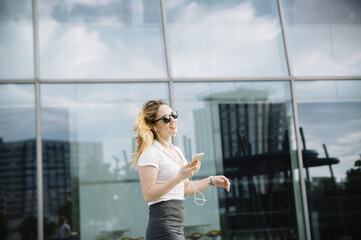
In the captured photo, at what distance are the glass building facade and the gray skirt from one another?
3.59 m

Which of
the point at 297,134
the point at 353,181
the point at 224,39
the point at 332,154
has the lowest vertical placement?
the point at 353,181

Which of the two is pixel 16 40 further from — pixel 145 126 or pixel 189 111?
pixel 145 126

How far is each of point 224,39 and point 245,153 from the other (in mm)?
1781

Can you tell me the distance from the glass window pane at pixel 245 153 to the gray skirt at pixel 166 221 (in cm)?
368

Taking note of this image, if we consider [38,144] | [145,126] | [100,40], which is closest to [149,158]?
[145,126]

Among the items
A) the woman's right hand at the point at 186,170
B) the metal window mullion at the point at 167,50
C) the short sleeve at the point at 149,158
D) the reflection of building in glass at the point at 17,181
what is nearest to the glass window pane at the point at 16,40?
the reflection of building in glass at the point at 17,181

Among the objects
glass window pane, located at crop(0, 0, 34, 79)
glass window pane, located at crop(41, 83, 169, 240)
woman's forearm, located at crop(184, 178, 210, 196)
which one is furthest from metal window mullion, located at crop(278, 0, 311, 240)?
woman's forearm, located at crop(184, 178, 210, 196)

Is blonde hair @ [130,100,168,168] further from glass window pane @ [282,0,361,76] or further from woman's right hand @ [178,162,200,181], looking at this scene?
glass window pane @ [282,0,361,76]

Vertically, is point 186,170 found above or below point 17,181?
below

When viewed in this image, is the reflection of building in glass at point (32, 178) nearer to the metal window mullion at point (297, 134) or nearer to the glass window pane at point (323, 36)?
the metal window mullion at point (297, 134)

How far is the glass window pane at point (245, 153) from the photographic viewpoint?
6.23 meters

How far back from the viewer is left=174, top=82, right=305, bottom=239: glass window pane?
623cm

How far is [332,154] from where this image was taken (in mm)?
6605

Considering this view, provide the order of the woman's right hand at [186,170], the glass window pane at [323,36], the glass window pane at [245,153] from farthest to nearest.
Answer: the glass window pane at [323,36] → the glass window pane at [245,153] → the woman's right hand at [186,170]
